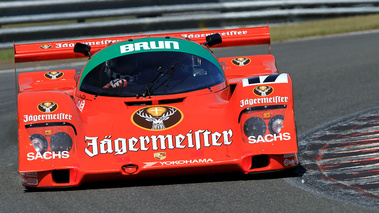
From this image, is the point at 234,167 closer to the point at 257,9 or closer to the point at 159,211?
the point at 159,211

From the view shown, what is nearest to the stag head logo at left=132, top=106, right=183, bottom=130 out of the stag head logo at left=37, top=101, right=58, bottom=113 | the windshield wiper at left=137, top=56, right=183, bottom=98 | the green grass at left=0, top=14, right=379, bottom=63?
the windshield wiper at left=137, top=56, right=183, bottom=98

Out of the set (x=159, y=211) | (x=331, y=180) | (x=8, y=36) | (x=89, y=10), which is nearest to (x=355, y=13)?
(x=89, y=10)

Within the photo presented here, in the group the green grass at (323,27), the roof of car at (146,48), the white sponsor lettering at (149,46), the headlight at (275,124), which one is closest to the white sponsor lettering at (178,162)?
the headlight at (275,124)

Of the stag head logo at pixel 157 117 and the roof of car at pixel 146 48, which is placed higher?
the roof of car at pixel 146 48

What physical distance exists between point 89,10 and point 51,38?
0.90 meters

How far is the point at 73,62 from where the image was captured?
42.1 ft

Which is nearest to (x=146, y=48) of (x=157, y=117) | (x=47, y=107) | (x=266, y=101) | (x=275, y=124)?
(x=157, y=117)

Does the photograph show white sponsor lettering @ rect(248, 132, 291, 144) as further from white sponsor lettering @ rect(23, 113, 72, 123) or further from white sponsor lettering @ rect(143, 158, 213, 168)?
white sponsor lettering @ rect(23, 113, 72, 123)

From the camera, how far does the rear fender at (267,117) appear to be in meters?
5.77

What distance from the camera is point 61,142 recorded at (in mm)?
5855

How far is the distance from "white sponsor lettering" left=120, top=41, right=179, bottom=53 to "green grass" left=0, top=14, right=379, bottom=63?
6.94 meters

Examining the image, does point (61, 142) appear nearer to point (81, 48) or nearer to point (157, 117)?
point (157, 117)

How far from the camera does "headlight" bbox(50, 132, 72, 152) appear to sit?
19.1 ft

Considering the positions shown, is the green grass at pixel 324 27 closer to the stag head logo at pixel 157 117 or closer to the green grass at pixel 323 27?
the green grass at pixel 323 27
